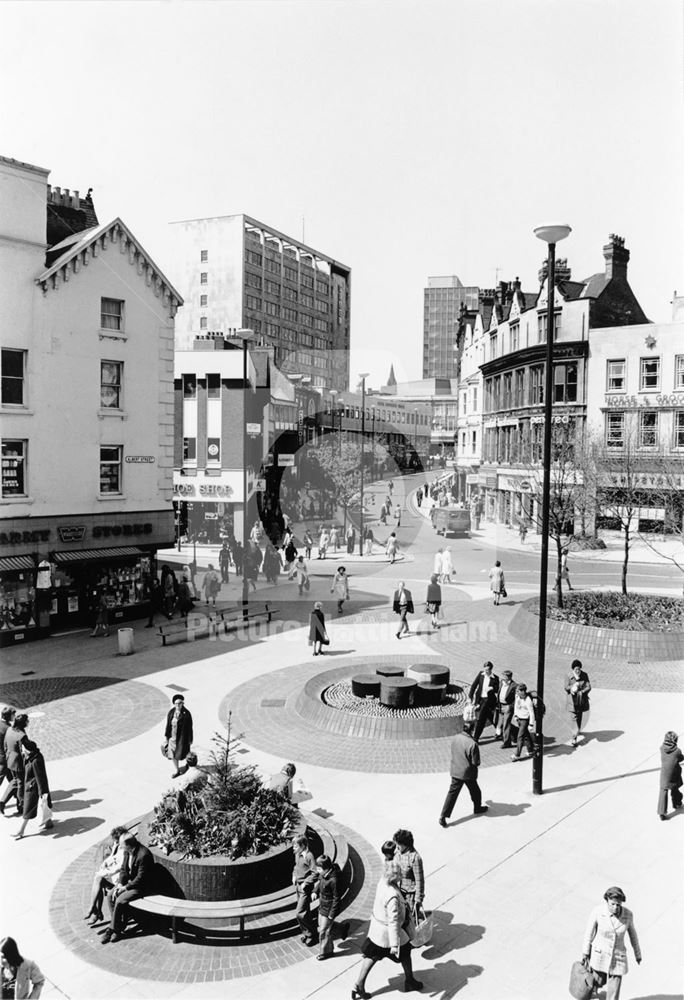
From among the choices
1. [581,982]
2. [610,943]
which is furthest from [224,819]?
[610,943]

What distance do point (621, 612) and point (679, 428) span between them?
26271mm

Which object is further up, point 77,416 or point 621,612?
point 77,416

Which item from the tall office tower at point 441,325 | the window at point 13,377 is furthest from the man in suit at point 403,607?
the tall office tower at point 441,325

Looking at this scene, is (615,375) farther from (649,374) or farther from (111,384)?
(111,384)

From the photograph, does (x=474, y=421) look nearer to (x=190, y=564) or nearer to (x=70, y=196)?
(x=190, y=564)

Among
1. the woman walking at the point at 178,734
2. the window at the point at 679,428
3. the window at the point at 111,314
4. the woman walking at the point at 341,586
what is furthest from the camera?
the window at the point at 679,428

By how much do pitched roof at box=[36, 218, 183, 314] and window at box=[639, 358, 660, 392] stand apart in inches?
1154

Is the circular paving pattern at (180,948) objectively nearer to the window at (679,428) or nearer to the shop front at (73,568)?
the shop front at (73,568)

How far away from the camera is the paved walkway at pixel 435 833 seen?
7.34 m

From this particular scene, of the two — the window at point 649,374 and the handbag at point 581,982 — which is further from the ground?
the window at point 649,374

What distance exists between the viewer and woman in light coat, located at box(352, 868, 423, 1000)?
7.02 meters

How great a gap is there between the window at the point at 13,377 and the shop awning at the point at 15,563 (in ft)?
13.7

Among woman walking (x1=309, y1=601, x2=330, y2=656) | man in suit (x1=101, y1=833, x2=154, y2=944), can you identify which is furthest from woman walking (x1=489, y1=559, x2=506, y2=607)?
man in suit (x1=101, y1=833, x2=154, y2=944)

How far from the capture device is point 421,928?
752 centimetres
